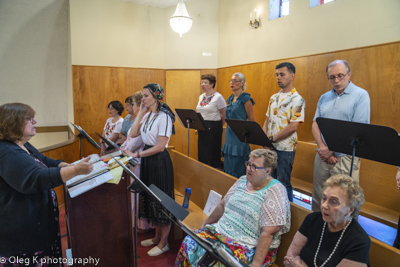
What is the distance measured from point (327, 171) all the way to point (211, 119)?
5.14 ft

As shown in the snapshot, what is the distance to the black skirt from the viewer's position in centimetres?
343

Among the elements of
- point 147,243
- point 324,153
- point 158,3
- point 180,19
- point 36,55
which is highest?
point 158,3

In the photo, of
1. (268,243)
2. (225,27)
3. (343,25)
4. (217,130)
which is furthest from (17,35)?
(268,243)

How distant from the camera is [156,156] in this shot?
2504 millimetres

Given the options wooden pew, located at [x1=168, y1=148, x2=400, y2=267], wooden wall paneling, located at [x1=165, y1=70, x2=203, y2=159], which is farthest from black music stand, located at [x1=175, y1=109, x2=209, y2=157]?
wooden wall paneling, located at [x1=165, y1=70, x2=203, y2=159]

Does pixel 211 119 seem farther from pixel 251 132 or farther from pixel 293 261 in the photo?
pixel 293 261

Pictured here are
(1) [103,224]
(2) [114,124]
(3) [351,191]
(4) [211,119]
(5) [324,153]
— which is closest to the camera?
→ (3) [351,191]

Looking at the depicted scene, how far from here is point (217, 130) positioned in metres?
3.45

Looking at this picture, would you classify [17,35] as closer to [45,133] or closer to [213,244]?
[45,133]

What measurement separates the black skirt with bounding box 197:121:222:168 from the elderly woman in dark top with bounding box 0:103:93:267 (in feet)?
6.91

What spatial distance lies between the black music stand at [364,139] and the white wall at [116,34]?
4736 millimetres

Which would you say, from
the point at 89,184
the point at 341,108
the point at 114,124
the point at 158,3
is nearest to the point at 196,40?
the point at 158,3

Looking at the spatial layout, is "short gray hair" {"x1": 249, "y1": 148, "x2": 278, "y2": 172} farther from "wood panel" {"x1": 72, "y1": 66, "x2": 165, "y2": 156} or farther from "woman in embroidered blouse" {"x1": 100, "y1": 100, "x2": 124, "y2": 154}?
"wood panel" {"x1": 72, "y1": 66, "x2": 165, "y2": 156}

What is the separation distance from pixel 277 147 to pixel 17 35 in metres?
5.99
